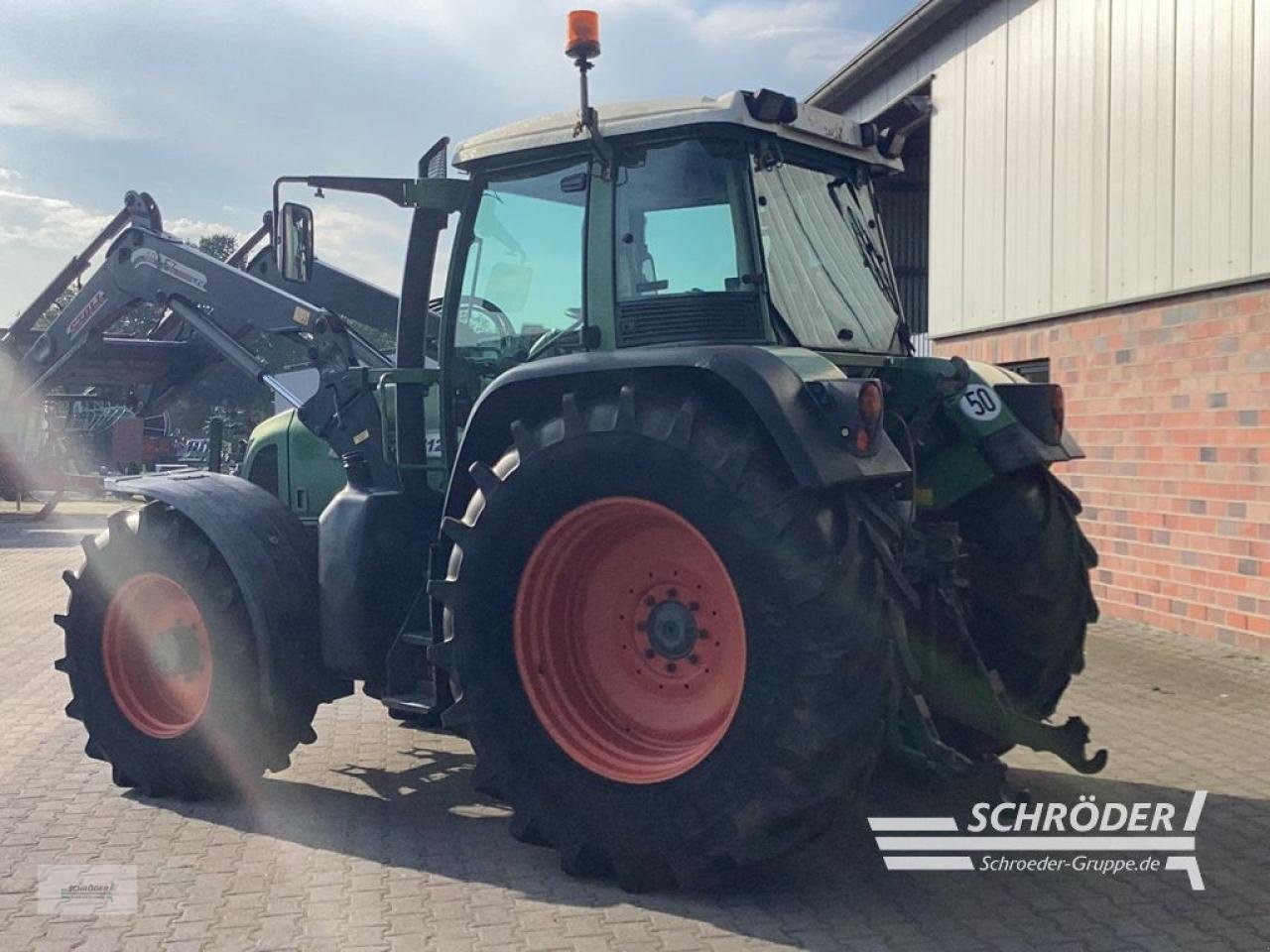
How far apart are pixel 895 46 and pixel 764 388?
378 inches

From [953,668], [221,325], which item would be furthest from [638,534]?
[221,325]

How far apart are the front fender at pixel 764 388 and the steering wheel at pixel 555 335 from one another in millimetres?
309

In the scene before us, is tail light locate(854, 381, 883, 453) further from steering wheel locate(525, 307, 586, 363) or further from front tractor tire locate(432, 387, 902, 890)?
steering wheel locate(525, 307, 586, 363)

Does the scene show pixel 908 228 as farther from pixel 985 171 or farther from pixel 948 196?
pixel 985 171

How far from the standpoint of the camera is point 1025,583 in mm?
4965

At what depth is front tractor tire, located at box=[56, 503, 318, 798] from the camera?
5090 mm

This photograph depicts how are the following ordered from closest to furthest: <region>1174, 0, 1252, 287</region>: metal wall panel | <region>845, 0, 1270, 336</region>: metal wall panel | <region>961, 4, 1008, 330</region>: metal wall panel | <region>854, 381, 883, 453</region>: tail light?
<region>854, 381, 883, 453</region>: tail light < <region>1174, 0, 1252, 287</region>: metal wall panel < <region>845, 0, 1270, 336</region>: metal wall panel < <region>961, 4, 1008, 330</region>: metal wall panel

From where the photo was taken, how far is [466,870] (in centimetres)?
436

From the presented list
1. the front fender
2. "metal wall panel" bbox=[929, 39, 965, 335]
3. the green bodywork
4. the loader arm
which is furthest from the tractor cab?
"metal wall panel" bbox=[929, 39, 965, 335]

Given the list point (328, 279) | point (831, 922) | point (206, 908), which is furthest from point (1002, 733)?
point (328, 279)

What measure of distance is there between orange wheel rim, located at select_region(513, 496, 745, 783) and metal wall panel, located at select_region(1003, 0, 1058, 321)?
7117mm

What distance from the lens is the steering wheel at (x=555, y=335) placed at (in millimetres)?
4672

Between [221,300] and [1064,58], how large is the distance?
7.10 meters

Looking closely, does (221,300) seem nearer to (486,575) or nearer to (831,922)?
(486,575)
